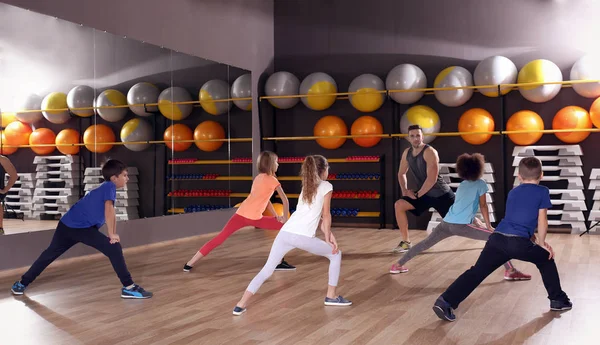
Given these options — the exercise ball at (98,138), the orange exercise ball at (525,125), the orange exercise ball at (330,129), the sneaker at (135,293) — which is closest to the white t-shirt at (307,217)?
the sneaker at (135,293)

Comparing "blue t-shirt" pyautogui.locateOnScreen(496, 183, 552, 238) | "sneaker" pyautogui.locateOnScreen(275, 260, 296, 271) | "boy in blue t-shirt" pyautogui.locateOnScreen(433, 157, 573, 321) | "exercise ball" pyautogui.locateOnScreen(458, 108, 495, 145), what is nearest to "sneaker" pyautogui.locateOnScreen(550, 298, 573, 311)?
"boy in blue t-shirt" pyautogui.locateOnScreen(433, 157, 573, 321)

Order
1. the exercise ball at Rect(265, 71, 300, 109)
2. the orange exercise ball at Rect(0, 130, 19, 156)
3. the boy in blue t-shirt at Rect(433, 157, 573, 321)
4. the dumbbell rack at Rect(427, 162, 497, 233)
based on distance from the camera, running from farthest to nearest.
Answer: the exercise ball at Rect(265, 71, 300, 109)
the dumbbell rack at Rect(427, 162, 497, 233)
the orange exercise ball at Rect(0, 130, 19, 156)
the boy in blue t-shirt at Rect(433, 157, 573, 321)

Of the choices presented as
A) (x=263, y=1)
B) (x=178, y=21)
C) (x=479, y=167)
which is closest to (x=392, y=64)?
(x=263, y=1)

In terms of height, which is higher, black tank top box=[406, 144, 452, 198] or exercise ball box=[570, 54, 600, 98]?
exercise ball box=[570, 54, 600, 98]

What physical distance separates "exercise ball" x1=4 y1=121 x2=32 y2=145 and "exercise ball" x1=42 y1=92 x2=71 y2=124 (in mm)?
292

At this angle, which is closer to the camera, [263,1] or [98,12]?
[98,12]

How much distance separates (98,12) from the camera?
6625 mm

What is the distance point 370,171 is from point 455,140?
1307mm

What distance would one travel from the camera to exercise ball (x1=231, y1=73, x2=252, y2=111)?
9000 millimetres

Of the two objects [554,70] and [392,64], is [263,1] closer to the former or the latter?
[392,64]

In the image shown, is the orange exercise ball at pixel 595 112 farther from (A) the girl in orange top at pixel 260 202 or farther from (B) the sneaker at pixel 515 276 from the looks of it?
(A) the girl in orange top at pixel 260 202

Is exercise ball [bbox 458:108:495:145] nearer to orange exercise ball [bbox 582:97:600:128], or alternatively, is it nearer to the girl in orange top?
orange exercise ball [bbox 582:97:600:128]

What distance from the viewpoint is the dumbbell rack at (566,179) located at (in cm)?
798

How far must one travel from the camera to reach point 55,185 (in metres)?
5.97
